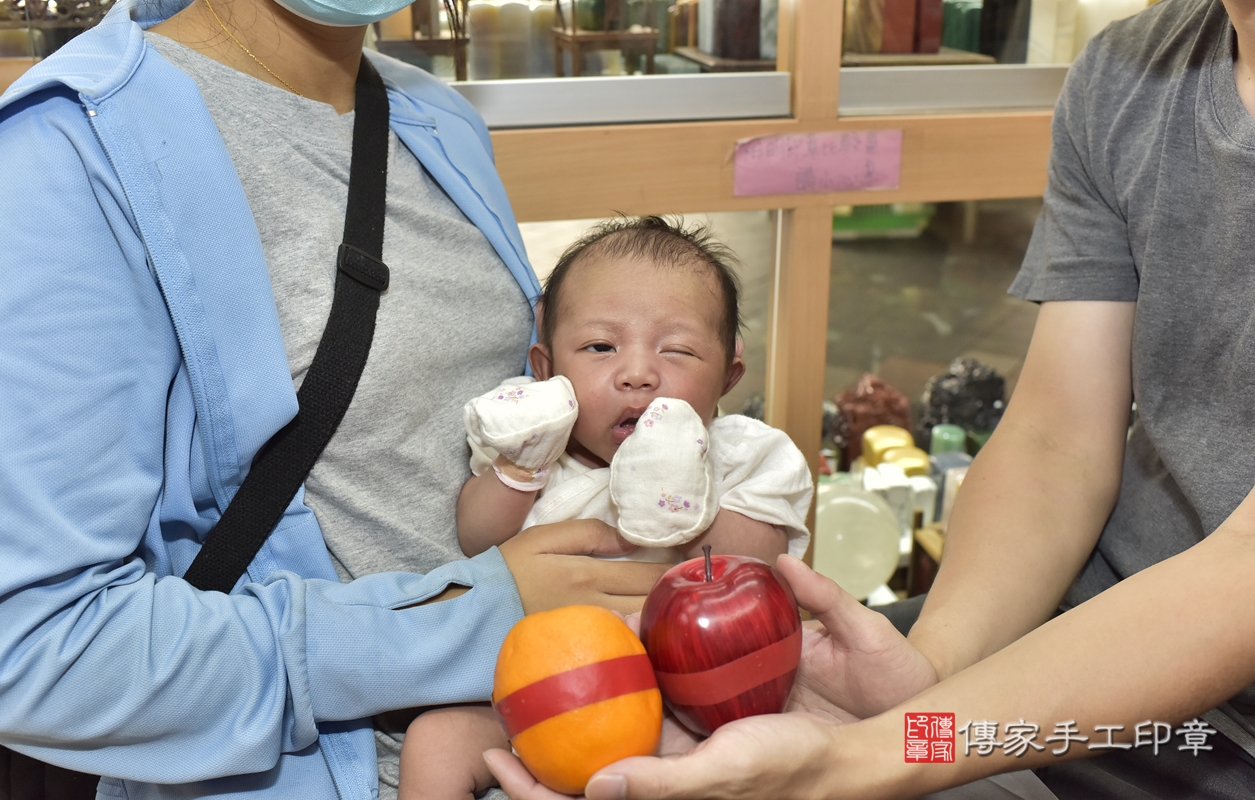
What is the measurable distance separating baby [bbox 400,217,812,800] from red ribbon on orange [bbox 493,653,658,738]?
173mm

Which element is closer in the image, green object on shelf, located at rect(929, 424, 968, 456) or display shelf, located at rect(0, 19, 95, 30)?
display shelf, located at rect(0, 19, 95, 30)

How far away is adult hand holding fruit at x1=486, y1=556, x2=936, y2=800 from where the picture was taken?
28.7 inches

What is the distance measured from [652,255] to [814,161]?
0.69 metres

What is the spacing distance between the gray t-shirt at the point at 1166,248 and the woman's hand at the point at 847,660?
437mm

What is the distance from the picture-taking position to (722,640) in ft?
2.60

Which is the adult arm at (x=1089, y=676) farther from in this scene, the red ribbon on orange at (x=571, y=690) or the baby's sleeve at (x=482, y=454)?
the baby's sleeve at (x=482, y=454)

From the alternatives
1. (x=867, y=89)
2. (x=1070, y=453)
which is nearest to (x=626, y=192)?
(x=867, y=89)

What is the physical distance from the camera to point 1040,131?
1.83m

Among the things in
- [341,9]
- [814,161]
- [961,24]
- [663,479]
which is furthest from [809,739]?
[961,24]

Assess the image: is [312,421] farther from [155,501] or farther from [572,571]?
[572,571]

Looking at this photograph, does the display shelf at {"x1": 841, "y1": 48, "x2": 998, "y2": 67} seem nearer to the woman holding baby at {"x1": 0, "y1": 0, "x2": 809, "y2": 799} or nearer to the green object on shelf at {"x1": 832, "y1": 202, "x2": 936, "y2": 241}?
the woman holding baby at {"x1": 0, "y1": 0, "x2": 809, "y2": 799}

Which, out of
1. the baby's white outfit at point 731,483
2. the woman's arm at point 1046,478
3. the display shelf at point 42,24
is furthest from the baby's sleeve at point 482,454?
the display shelf at point 42,24

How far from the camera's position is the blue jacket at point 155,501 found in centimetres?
78

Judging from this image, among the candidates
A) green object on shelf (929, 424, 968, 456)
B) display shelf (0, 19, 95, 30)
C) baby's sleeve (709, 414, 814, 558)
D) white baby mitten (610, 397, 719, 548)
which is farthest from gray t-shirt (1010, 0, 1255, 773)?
display shelf (0, 19, 95, 30)
